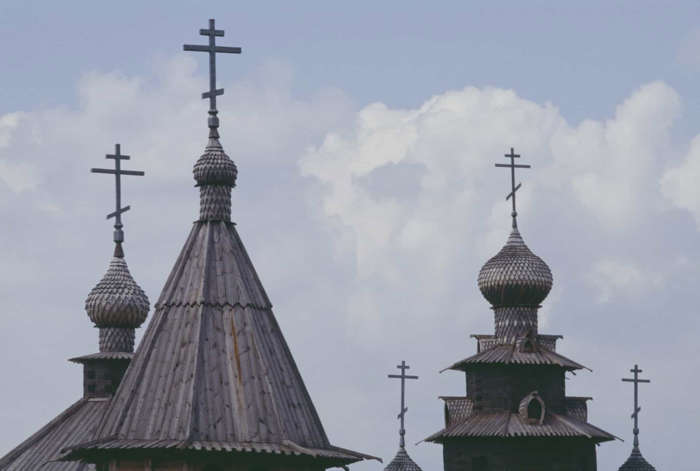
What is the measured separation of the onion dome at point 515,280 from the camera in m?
50.1

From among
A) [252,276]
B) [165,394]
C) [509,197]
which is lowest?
[165,394]

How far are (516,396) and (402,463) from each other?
8031mm

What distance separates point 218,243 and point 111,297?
58.8 ft

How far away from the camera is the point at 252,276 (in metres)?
28.8

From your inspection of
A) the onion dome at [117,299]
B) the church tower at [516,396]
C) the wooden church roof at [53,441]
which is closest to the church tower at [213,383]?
the wooden church roof at [53,441]

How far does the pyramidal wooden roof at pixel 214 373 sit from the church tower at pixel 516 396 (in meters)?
21.2

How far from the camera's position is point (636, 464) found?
2173 inches

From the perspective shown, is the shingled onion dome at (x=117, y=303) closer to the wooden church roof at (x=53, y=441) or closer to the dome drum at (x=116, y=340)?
the dome drum at (x=116, y=340)

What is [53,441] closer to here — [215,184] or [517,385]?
[517,385]

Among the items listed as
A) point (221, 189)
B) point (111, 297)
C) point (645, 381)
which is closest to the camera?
point (221, 189)

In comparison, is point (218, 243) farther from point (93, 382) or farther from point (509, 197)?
point (509, 197)

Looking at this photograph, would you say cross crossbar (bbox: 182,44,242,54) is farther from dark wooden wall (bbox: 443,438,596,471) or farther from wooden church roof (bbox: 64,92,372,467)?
dark wooden wall (bbox: 443,438,596,471)

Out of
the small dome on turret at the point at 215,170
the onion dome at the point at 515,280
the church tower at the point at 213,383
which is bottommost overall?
the church tower at the point at 213,383

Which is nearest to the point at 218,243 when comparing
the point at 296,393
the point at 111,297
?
the point at 296,393
